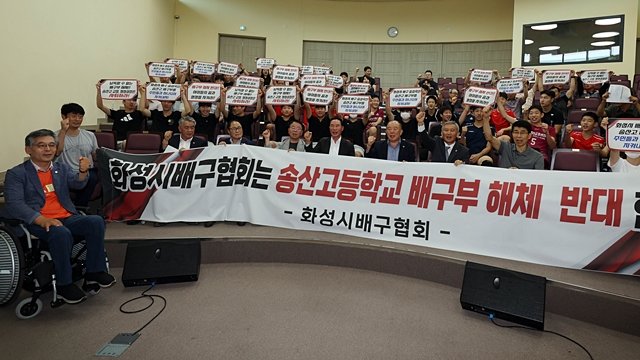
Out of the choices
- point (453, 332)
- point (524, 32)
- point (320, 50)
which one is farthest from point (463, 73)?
point (453, 332)

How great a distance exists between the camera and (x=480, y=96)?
4.64 meters

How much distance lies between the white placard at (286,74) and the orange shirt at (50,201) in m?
4.57

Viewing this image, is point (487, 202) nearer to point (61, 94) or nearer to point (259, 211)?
point (259, 211)

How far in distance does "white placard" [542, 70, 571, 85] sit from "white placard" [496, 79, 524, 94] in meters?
1.14

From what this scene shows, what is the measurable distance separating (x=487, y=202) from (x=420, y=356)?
1.43 metres

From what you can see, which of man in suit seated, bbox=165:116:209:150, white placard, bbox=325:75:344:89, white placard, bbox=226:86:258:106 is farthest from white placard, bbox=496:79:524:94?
man in suit seated, bbox=165:116:209:150

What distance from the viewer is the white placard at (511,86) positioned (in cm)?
607

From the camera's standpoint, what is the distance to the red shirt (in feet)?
13.7

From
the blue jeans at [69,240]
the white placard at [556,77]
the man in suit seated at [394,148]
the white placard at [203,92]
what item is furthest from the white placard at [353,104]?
the white placard at [556,77]

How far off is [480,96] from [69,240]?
424cm

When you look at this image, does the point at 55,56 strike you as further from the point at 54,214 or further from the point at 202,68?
the point at 54,214

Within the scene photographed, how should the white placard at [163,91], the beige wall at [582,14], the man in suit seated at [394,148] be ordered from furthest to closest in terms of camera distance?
1. the beige wall at [582,14]
2. the white placard at [163,91]
3. the man in suit seated at [394,148]

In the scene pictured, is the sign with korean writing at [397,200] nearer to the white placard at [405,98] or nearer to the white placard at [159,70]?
the white placard at [405,98]

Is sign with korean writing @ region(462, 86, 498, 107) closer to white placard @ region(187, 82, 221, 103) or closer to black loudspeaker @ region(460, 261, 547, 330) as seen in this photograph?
black loudspeaker @ region(460, 261, 547, 330)
